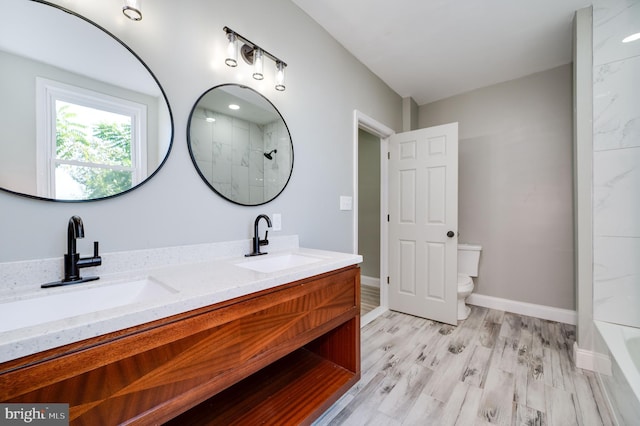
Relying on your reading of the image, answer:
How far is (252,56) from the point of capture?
1.56m

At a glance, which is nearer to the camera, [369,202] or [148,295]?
[148,295]

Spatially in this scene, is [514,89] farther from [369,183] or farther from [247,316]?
[247,316]

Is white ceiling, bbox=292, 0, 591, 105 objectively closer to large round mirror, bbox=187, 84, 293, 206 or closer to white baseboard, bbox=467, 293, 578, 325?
large round mirror, bbox=187, 84, 293, 206

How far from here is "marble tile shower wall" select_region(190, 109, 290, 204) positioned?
136cm

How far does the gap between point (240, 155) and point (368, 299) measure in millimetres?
2427

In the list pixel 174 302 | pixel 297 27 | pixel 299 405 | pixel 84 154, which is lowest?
pixel 299 405

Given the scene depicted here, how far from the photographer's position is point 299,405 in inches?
49.1

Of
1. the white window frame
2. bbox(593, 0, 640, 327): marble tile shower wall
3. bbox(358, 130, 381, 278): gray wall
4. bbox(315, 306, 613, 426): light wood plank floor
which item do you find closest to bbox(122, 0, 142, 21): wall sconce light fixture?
the white window frame

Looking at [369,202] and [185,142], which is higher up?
[185,142]

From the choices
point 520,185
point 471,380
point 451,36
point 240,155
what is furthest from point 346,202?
point 520,185

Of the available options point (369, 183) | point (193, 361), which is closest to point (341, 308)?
point (193, 361)

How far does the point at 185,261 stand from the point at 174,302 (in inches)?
22.4

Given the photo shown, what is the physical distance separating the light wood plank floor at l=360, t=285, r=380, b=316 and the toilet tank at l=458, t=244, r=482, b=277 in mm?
1038

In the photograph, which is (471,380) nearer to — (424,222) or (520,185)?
(424,222)
